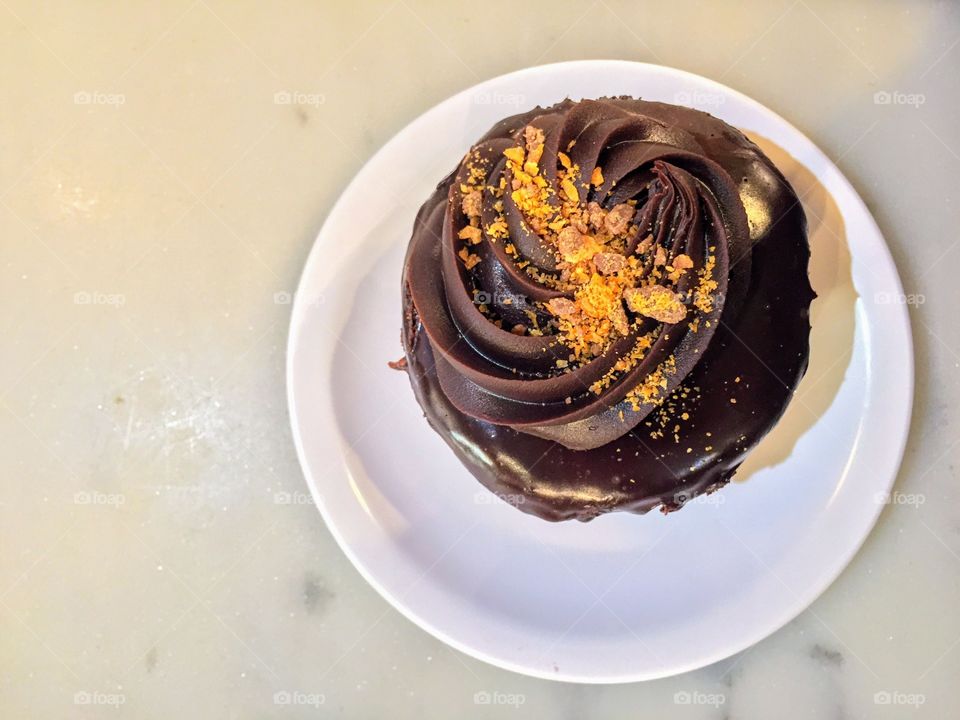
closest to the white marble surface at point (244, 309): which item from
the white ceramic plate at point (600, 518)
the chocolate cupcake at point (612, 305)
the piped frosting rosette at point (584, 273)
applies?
the white ceramic plate at point (600, 518)

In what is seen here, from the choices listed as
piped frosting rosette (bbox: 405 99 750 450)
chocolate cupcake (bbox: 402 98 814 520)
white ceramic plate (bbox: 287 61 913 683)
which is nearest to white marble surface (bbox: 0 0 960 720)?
white ceramic plate (bbox: 287 61 913 683)

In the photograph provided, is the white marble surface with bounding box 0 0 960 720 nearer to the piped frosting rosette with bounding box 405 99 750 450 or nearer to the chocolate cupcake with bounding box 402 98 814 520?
the chocolate cupcake with bounding box 402 98 814 520

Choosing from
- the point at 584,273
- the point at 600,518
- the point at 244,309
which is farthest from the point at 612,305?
the point at 244,309

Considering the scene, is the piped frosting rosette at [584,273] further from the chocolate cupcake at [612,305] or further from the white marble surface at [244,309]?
the white marble surface at [244,309]

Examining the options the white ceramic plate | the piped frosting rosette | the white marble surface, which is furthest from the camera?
the white marble surface

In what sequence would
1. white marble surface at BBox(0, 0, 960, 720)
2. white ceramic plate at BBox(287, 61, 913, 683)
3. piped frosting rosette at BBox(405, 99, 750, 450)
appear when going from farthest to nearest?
white marble surface at BBox(0, 0, 960, 720) < white ceramic plate at BBox(287, 61, 913, 683) < piped frosting rosette at BBox(405, 99, 750, 450)

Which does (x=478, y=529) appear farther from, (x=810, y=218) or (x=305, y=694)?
(x=810, y=218)

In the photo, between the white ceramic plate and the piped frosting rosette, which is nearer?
the piped frosting rosette
